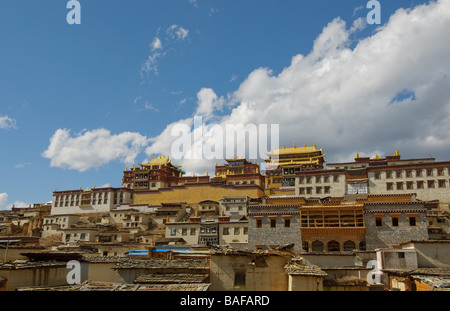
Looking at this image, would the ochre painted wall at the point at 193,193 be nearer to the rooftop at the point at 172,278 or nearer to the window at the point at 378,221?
the window at the point at 378,221

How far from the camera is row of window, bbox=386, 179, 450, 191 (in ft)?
181

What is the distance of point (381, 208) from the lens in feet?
114

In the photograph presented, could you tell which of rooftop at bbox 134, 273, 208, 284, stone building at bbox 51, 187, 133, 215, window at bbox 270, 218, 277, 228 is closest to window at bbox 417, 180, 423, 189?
window at bbox 270, 218, 277, 228

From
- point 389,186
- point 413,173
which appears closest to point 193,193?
point 389,186

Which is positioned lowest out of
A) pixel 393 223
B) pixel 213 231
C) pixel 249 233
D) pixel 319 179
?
pixel 249 233

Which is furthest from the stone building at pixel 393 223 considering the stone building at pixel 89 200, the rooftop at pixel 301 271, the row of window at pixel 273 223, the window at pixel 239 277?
the stone building at pixel 89 200

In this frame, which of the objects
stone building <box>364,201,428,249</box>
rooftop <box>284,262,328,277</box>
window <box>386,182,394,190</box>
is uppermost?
window <box>386,182,394,190</box>

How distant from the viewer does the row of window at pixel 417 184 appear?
55.1 m

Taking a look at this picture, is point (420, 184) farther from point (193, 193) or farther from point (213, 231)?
point (193, 193)

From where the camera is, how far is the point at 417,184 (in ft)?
183

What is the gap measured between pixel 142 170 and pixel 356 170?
43071 millimetres

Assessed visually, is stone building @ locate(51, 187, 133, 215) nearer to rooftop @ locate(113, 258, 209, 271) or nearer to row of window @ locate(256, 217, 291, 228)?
row of window @ locate(256, 217, 291, 228)
